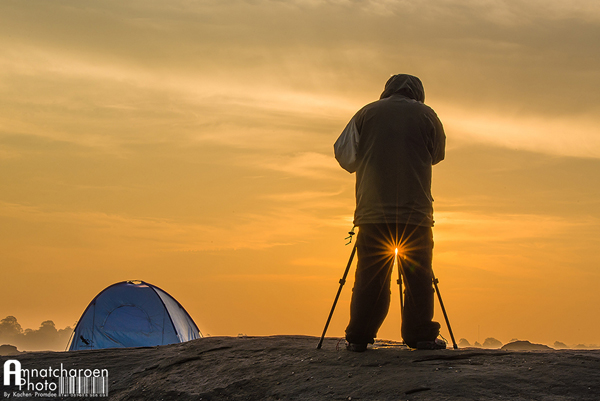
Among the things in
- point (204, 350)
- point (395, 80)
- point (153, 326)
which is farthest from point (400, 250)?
point (153, 326)

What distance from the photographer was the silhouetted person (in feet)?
22.1

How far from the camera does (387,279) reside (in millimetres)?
6809

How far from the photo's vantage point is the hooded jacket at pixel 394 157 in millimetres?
6727

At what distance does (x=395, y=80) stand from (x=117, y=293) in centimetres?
1108

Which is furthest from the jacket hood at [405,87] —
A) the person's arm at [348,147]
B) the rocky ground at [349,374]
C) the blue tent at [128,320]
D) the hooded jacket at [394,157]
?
the blue tent at [128,320]

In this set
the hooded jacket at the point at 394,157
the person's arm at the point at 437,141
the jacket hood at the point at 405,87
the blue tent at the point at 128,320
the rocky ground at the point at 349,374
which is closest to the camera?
A: the rocky ground at the point at 349,374

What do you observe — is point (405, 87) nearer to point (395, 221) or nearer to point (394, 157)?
point (394, 157)

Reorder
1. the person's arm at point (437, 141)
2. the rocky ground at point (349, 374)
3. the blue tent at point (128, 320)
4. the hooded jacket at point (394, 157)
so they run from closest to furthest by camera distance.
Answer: the rocky ground at point (349, 374) < the hooded jacket at point (394, 157) < the person's arm at point (437, 141) < the blue tent at point (128, 320)

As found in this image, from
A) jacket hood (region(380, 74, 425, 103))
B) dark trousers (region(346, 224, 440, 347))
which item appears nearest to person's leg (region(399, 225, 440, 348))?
dark trousers (region(346, 224, 440, 347))

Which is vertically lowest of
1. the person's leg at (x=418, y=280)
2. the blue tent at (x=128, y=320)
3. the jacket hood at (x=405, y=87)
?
the person's leg at (x=418, y=280)

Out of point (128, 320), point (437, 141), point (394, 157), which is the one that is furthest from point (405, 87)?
point (128, 320)

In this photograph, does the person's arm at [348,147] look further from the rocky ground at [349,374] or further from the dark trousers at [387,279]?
the rocky ground at [349,374]

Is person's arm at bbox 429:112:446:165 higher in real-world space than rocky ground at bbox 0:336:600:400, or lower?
higher

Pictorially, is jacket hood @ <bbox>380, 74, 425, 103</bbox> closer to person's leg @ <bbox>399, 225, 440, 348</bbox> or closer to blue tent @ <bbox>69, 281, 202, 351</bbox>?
person's leg @ <bbox>399, 225, 440, 348</bbox>
